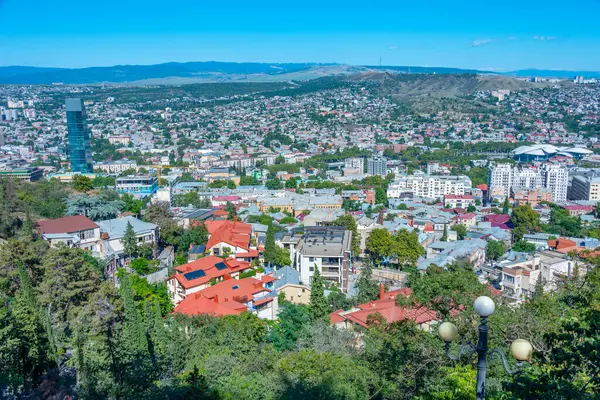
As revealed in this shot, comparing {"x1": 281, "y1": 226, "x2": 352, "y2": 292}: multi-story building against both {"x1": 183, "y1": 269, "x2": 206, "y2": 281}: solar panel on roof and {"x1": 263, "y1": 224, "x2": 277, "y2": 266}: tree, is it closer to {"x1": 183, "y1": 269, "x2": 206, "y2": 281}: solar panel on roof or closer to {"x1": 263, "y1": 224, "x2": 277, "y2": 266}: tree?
{"x1": 263, "y1": 224, "x2": 277, "y2": 266}: tree

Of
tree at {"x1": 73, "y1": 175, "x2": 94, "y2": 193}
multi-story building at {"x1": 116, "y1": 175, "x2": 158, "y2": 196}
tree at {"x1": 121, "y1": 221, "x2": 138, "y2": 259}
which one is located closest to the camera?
tree at {"x1": 121, "y1": 221, "x2": 138, "y2": 259}

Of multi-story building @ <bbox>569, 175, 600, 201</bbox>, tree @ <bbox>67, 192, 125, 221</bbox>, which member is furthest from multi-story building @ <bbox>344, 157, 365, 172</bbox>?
tree @ <bbox>67, 192, 125, 221</bbox>

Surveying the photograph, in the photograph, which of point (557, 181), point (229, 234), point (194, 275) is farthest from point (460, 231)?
point (557, 181)

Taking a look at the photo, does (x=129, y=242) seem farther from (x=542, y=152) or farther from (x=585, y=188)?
(x=542, y=152)

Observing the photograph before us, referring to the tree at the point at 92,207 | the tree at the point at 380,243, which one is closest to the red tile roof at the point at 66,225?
the tree at the point at 92,207

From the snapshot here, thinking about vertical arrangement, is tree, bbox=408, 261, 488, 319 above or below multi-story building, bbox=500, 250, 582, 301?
above

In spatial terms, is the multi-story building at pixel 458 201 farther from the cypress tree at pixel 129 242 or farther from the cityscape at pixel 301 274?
the cypress tree at pixel 129 242

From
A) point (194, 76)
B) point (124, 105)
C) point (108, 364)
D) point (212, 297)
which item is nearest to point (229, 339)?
point (108, 364)
